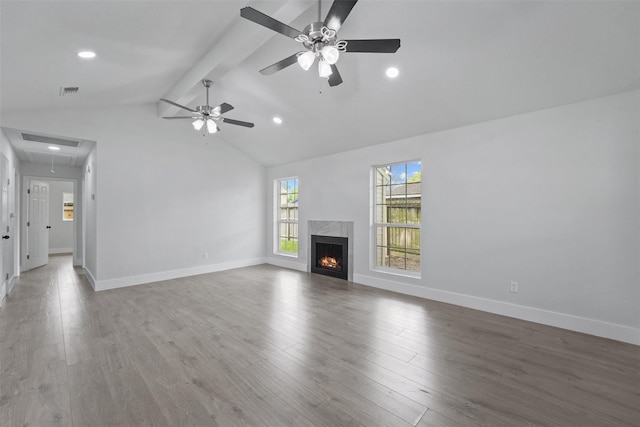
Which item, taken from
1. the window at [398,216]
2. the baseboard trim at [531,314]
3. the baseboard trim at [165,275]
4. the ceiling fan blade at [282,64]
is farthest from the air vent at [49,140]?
the baseboard trim at [531,314]

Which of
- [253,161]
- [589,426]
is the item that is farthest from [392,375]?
[253,161]

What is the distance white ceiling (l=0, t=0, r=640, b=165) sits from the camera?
2305 millimetres

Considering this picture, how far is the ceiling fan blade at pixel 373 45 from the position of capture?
2092 millimetres

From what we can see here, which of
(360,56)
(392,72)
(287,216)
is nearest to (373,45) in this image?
(360,56)

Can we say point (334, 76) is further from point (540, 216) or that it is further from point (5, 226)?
point (5, 226)

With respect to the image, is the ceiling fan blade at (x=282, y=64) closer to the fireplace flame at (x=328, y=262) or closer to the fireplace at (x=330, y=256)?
the fireplace at (x=330, y=256)

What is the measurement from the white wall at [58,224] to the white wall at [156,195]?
16.8 feet

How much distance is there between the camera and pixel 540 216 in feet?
10.9

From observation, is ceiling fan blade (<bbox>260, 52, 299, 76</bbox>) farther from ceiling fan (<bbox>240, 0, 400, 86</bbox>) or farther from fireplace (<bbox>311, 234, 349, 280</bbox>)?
fireplace (<bbox>311, 234, 349, 280</bbox>)

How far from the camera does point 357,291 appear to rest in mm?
4680

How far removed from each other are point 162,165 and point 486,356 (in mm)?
5926

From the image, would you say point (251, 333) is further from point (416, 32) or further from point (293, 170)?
point (293, 170)

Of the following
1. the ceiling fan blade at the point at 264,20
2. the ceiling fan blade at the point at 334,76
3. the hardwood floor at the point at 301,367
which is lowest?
the hardwood floor at the point at 301,367

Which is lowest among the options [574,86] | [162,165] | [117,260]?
[117,260]
